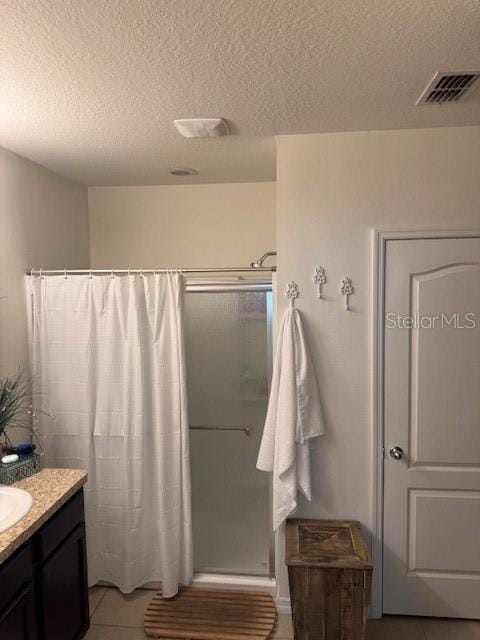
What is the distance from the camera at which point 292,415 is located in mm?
2264

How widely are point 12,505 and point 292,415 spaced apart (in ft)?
4.16

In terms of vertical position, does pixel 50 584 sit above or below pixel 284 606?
above

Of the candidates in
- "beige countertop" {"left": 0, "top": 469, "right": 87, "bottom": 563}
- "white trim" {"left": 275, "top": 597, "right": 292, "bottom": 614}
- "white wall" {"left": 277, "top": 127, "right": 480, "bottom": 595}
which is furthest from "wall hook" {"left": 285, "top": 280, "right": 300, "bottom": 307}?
"white trim" {"left": 275, "top": 597, "right": 292, "bottom": 614}

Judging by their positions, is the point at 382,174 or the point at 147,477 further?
the point at 147,477

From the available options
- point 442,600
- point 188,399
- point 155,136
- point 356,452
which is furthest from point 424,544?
point 155,136

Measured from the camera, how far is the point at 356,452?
2.38 m

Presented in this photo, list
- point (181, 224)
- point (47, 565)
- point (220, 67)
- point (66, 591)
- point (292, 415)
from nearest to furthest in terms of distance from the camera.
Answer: point (220, 67) < point (47, 565) < point (66, 591) < point (292, 415) < point (181, 224)

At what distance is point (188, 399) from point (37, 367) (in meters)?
0.86

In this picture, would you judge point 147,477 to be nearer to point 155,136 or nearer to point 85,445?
point 85,445

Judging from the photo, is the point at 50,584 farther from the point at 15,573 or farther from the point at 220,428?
the point at 220,428

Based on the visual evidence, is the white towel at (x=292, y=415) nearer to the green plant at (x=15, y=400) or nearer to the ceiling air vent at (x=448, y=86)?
the ceiling air vent at (x=448, y=86)

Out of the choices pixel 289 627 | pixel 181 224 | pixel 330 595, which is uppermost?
pixel 181 224

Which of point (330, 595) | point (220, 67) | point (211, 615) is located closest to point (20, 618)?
point (211, 615)

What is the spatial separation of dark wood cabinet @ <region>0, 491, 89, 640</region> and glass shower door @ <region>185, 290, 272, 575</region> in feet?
2.54
